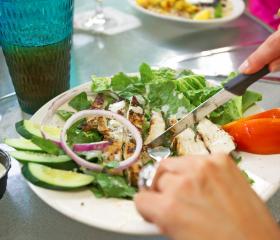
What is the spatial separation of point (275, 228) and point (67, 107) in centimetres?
61

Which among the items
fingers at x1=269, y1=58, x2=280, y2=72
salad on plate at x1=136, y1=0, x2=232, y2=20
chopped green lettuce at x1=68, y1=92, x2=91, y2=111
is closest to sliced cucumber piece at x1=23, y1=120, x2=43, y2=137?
chopped green lettuce at x1=68, y1=92, x2=91, y2=111

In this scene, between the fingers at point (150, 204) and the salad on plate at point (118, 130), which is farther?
the salad on plate at point (118, 130)

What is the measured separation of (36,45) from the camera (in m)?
1.10

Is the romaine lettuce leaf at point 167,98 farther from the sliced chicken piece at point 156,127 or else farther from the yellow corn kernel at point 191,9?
the yellow corn kernel at point 191,9

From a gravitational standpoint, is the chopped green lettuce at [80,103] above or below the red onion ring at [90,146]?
below

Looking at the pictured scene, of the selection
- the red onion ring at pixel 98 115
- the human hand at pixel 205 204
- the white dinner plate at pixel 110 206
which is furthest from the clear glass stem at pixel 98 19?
the human hand at pixel 205 204

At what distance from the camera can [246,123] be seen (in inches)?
38.5

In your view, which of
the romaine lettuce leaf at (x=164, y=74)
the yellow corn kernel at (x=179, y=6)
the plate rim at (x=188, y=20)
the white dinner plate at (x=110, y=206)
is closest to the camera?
the white dinner plate at (x=110, y=206)

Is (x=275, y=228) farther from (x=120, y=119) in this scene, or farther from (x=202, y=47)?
(x=202, y=47)

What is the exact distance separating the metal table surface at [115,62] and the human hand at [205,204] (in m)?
0.29

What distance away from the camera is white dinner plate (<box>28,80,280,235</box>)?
0.76 metres

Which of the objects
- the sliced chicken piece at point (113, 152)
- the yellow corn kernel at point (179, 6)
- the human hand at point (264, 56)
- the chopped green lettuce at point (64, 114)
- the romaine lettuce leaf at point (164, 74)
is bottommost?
the yellow corn kernel at point (179, 6)

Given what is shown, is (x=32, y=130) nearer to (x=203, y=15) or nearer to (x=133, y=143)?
(x=133, y=143)

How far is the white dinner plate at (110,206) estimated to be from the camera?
759mm
